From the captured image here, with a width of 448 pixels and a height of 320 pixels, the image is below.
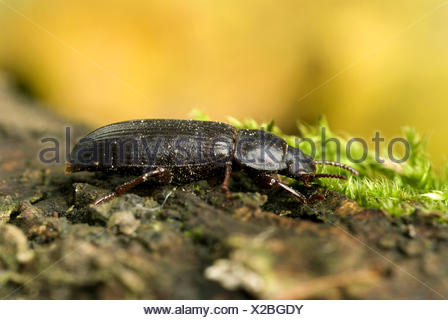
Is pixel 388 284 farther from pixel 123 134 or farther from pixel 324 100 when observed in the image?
pixel 324 100

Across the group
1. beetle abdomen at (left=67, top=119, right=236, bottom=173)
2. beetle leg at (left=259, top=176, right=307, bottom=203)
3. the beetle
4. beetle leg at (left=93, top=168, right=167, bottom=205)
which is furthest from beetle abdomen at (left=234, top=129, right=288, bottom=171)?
beetle leg at (left=93, top=168, right=167, bottom=205)

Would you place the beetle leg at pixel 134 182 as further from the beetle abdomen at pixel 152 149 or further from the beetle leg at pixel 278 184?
the beetle leg at pixel 278 184

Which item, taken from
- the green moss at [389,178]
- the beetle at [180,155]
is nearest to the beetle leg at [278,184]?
the beetle at [180,155]

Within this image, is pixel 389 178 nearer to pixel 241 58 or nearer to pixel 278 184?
pixel 278 184

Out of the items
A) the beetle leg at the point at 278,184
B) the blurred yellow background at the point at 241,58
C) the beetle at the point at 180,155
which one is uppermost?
the blurred yellow background at the point at 241,58

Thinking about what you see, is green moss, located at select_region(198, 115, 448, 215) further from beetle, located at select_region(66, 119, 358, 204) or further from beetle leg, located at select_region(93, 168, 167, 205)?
beetle leg, located at select_region(93, 168, 167, 205)

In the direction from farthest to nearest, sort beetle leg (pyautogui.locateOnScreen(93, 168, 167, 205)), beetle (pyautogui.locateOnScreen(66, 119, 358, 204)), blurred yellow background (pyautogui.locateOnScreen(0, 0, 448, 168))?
blurred yellow background (pyautogui.locateOnScreen(0, 0, 448, 168)) → beetle (pyautogui.locateOnScreen(66, 119, 358, 204)) → beetle leg (pyautogui.locateOnScreen(93, 168, 167, 205))
